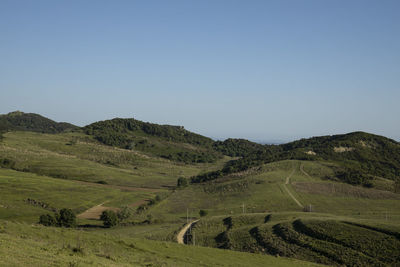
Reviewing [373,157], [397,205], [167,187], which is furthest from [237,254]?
[373,157]

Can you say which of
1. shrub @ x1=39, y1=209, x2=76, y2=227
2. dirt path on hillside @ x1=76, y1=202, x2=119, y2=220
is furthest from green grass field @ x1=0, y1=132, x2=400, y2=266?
shrub @ x1=39, y1=209, x2=76, y2=227

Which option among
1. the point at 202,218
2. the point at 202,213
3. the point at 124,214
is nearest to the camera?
the point at 202,218

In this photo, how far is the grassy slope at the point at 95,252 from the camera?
2625 cm

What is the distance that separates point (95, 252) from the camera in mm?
34594

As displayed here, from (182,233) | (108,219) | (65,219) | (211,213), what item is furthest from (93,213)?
→ (182,233)

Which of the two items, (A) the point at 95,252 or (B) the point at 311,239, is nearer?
(A) the point at 95,252

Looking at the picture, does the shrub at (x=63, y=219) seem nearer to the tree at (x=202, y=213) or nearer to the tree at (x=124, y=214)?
the tree at (x=124, y=214)

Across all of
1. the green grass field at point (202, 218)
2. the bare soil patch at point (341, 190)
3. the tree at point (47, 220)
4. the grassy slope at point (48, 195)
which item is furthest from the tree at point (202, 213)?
the bare soil patch at point (341, 190)

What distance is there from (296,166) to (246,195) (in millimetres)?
54276

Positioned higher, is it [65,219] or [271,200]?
[271,200]

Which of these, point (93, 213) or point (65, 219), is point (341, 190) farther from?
point (65, 219)

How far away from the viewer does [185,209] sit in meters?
106

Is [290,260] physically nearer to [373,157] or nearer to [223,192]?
[223,192]

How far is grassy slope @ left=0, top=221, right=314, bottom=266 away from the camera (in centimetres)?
2625
